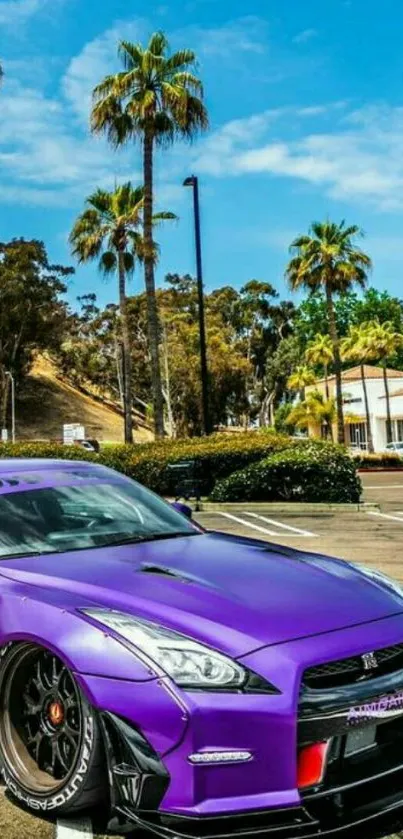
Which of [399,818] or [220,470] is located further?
[220,470]

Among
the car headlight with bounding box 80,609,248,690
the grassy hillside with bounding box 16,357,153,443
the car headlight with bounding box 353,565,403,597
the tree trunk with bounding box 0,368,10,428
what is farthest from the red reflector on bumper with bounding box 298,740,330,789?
the grassy hillside with bounding box 16,357,153,443

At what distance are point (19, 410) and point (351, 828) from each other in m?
96.6

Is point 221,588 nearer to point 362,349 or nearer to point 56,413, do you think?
point 362,349

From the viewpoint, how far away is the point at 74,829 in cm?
315

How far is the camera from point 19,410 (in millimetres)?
97250

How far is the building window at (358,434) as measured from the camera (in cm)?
7000

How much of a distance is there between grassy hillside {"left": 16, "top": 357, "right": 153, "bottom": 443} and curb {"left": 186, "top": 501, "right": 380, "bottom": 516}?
2923 inches

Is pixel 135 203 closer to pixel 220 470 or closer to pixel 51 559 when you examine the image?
pixel 220 470

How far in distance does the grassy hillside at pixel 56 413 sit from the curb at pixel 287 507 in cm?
7424

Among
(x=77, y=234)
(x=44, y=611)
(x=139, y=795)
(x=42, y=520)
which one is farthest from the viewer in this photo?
(x=77, y=234)

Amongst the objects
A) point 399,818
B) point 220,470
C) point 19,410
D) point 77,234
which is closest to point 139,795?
point 399,818

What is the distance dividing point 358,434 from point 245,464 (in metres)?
53.0

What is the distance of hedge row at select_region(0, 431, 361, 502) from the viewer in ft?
58.7

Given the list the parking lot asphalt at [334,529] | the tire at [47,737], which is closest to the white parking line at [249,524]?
the parking lot asphalt at [334,529]
